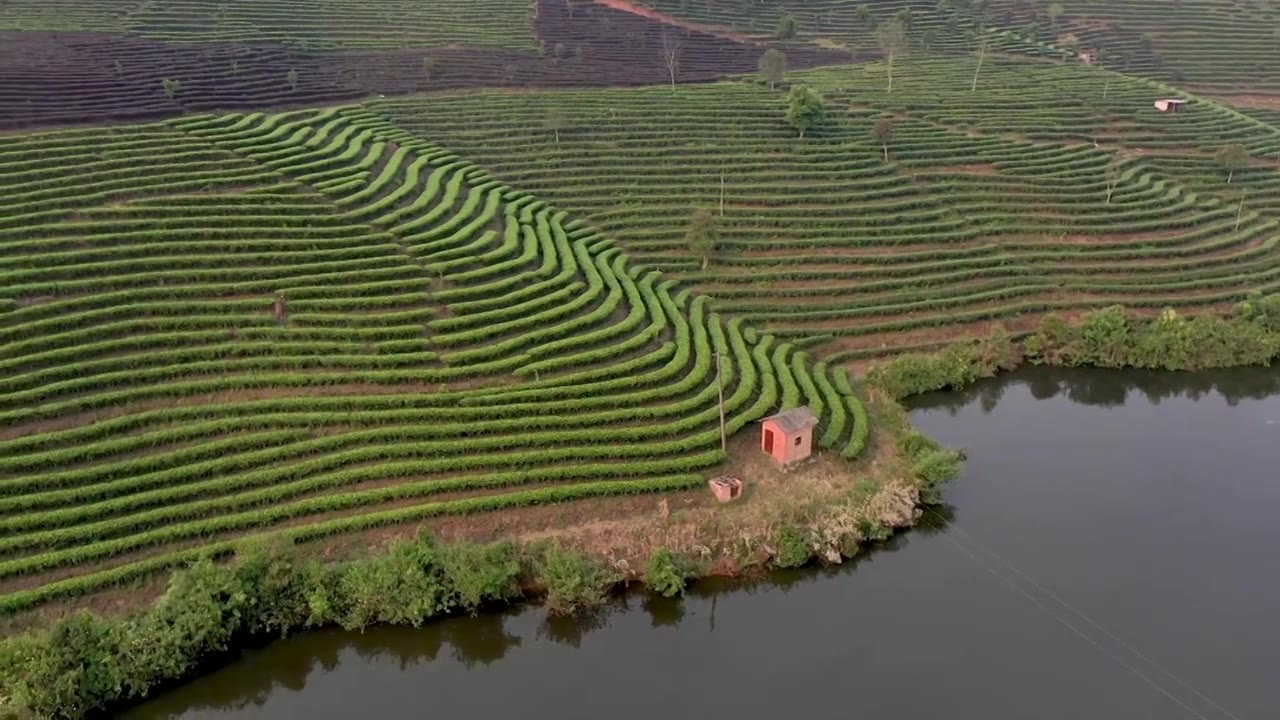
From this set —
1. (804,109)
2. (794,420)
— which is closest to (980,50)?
(804,109)

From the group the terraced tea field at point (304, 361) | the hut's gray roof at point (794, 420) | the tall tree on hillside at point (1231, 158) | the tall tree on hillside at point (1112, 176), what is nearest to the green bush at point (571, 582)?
the terraced tea field at point (304, 361)

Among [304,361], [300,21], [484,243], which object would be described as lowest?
[304,361]

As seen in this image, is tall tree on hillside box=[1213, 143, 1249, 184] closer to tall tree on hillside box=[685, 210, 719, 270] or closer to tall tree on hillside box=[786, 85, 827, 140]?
tall tree on hillside box=[786, 85, 827, 140]

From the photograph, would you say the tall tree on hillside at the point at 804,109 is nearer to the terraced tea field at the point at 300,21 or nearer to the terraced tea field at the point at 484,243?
the terraced tea field at the point at 484,243

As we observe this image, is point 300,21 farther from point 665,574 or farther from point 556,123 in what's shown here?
point 665,574

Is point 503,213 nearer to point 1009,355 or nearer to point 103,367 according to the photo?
point 103,367

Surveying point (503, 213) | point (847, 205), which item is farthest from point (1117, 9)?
point (503, 213)
